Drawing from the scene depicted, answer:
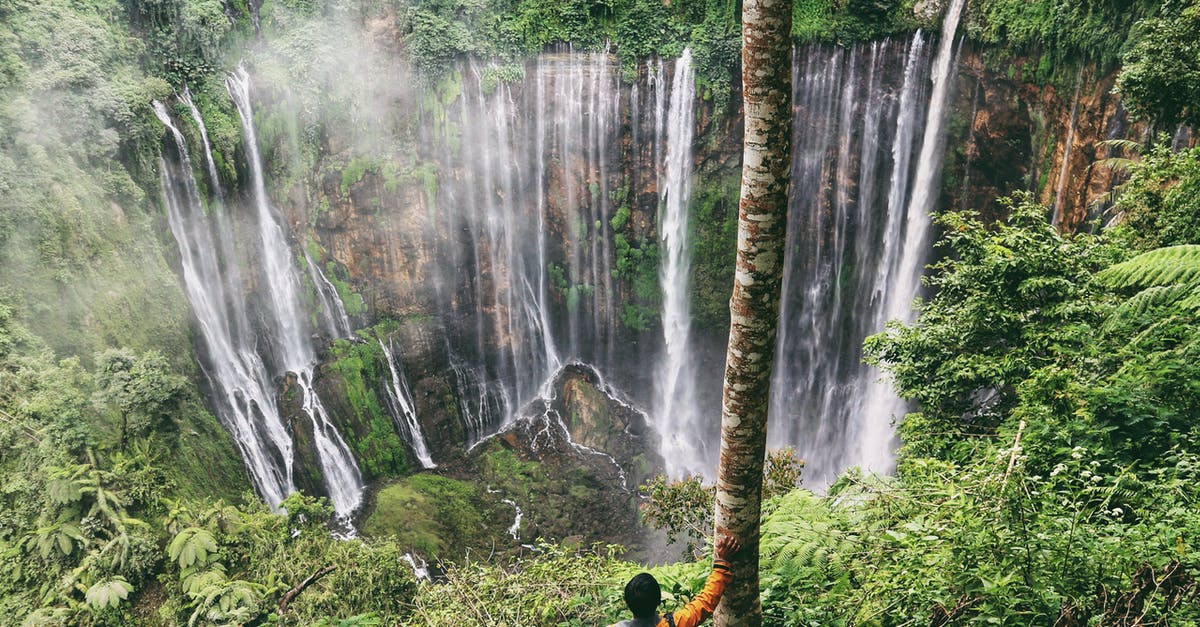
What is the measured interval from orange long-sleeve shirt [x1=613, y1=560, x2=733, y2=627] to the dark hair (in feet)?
0.22

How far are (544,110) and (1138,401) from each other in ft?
47.0

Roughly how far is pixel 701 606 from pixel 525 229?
49.4 feet

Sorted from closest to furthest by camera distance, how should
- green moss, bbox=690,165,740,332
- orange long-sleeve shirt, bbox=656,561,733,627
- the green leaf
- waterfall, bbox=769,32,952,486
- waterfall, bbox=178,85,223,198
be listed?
orange long-sleeve shirt, bbox=656,561,733,627
the green leaf
waterfall, bbox=178,85,223,198
waterfall, bbox=769,32,952,486
green moss, bbox=690,165,740,332

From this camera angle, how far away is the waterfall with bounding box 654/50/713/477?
53.7 ft

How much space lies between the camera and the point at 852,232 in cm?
1595

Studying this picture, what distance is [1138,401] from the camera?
407 cm

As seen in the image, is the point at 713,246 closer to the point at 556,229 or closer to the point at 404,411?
the point at 556,229

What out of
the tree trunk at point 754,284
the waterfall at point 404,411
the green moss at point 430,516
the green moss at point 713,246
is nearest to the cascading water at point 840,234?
the green moss at point 713,246

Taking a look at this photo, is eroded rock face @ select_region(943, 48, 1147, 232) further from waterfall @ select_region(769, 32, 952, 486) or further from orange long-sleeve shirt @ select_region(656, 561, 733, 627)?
orange long-sleeve shirt @ select_region(656, 561, 733, 627)

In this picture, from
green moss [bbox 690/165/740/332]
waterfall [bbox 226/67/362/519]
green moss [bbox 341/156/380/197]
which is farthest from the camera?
green moss [bbox 690/165/740/332]

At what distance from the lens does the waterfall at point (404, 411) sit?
16875mm

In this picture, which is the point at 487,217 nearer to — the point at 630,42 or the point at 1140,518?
the point at 630,42

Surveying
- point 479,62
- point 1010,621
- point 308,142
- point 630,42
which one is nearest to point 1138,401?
point 1010,621

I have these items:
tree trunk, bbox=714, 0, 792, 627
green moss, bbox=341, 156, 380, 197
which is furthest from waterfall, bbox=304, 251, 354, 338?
tree trunk, bbox=714, 0, 792, 627
